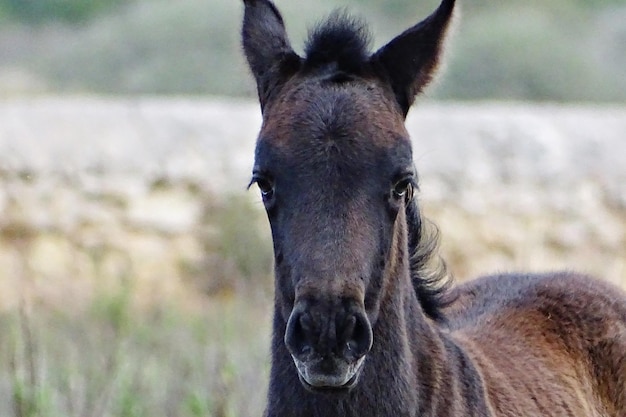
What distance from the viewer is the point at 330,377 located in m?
4.60

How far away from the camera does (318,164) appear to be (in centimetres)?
478

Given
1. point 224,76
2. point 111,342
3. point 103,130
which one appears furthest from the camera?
point 224,76

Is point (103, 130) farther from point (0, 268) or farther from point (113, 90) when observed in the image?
point (113, 90)

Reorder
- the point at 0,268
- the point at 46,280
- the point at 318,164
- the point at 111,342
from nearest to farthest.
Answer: the point at 318,164, the point at 111,342, the point at 46,280, the point at 0,268

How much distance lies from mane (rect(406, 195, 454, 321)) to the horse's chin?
3.88 ft

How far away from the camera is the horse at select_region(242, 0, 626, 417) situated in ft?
15.2

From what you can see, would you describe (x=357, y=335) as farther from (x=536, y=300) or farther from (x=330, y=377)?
(x=536, y=300)

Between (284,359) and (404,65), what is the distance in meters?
1.24

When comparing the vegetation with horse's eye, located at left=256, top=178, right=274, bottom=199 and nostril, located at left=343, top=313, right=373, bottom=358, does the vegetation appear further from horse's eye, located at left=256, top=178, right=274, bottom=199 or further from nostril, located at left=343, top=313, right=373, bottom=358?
nostril, located at left=343, top=313, right=373, bottom=358

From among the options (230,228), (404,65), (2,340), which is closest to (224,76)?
(230,228)

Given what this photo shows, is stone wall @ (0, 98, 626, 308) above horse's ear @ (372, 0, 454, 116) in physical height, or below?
above

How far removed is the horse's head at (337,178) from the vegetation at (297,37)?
67.7ft

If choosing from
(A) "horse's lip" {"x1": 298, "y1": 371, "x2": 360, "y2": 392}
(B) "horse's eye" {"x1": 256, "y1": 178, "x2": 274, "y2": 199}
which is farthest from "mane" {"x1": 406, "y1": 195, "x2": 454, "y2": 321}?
(A) "horse's lip" {"x1": 298, "y1": 371, "x2": 360, "y2": 392}

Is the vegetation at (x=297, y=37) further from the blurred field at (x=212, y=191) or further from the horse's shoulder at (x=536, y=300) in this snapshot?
the horse's shoulder at (x=536, y=300)
